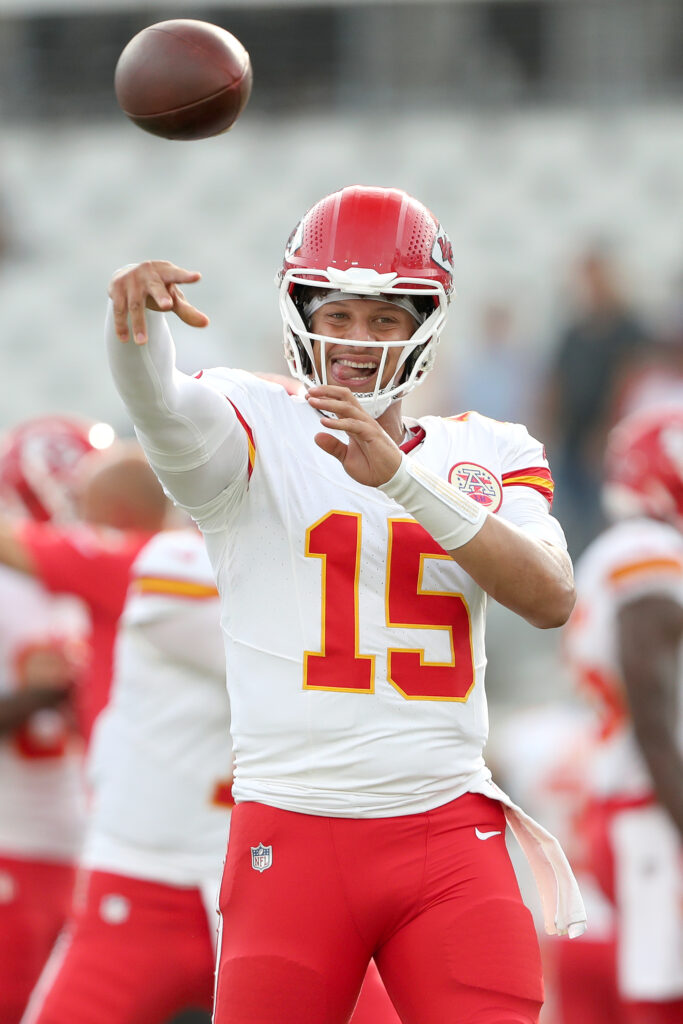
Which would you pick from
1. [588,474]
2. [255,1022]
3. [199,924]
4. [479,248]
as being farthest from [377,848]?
[479,248]

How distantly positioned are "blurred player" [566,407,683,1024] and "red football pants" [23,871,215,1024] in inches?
50.6

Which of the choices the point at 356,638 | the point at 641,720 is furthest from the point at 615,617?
the point at 356,638

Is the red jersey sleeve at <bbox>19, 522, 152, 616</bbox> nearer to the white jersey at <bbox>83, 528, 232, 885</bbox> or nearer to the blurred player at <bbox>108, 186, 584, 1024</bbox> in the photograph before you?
the white jersey at <bbox>83, 528, 232, 885</bbox>

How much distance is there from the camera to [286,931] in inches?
122

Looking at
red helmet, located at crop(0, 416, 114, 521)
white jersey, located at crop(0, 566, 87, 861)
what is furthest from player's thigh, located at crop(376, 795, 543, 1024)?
red helmet, located at crop(0, 416, 114, 521)

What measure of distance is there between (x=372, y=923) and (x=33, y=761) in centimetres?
253

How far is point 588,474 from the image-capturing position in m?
9.61

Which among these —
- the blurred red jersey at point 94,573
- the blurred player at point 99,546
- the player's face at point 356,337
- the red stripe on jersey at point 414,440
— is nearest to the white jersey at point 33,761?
the blurred player at point 99,546

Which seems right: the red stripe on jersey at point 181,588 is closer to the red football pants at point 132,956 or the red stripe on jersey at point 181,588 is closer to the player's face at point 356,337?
the red football pants at point 132,956

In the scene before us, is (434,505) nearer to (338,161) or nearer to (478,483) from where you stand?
(478,483)

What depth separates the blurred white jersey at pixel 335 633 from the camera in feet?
10.4

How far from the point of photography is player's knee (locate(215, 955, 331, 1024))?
3.05 meters

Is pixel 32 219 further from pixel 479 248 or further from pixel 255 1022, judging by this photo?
pixel 255 1022

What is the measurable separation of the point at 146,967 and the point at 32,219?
837 centimetres
